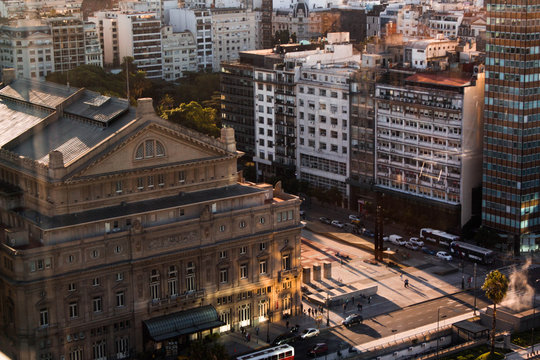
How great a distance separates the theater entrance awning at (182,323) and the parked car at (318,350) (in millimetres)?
11690

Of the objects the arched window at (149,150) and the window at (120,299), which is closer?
the window at (120,299)

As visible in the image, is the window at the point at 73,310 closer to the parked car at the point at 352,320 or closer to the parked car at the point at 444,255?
the parked car at the point at 352,320

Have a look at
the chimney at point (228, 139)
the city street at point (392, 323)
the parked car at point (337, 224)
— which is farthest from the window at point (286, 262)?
the parked car at point (337, 224)

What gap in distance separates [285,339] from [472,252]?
43.0 meters

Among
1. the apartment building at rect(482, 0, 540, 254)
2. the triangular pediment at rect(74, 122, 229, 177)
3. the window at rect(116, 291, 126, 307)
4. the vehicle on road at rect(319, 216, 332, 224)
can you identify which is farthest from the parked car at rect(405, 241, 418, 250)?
the window at rect(116, 291, 126, 307)

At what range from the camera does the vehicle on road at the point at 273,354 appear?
119188mm

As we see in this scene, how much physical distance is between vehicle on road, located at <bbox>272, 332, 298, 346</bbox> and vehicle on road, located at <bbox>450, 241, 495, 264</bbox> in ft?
132

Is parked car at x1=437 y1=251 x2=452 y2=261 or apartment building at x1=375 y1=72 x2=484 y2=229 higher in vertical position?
apartment building at x1=375 y1=72 x2=484 y2=229

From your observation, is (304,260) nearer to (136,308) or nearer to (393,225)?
(393,225)

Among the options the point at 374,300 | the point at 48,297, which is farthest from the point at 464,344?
the point at 48,297

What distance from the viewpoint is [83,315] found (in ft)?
398

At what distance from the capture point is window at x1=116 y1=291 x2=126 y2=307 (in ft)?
406

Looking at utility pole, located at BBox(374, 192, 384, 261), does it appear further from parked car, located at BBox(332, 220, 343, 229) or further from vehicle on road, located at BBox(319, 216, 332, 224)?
vehicle on road, located at BBox(319, 216, 332, 224)

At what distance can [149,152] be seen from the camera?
12888cm
